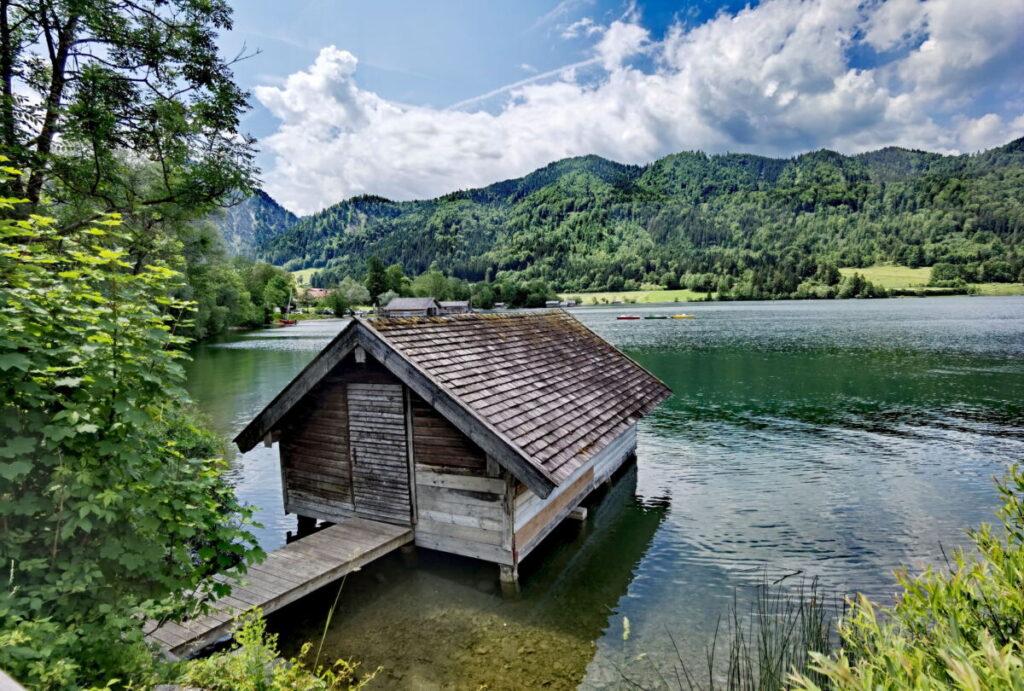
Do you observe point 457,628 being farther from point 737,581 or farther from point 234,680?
point 737,581

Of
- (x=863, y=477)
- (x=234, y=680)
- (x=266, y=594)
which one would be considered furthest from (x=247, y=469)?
(x=863, y=477)

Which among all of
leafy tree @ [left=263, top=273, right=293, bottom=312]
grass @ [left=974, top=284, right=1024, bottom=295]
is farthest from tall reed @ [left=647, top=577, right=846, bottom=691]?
grass @ [left=974, top=284, right=1024, bottom=295]

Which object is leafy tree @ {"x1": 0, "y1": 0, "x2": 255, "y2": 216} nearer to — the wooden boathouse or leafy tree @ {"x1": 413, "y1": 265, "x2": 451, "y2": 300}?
the wooden boathouse

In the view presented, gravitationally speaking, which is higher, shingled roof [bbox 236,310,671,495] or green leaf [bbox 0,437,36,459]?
green leaf [bbox 0,437,36,459]

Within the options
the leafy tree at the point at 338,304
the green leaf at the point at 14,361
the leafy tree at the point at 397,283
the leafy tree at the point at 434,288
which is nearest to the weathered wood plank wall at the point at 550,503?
the green leaf at the point at 14,361

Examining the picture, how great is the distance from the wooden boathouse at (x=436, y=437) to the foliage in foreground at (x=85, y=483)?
4685mm

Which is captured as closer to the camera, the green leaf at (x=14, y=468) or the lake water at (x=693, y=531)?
the green leaf at (x=14, y=468)

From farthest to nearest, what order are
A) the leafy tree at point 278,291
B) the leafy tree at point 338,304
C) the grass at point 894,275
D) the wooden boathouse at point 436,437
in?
the grass at point 894,275, the leafy tree at point 338,304, the leafy tree at point 278,291, the wooden boathouse at point 436,437

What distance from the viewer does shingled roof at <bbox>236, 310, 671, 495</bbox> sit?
838 cm

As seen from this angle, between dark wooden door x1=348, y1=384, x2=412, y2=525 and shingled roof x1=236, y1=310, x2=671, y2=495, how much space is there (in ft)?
2.68

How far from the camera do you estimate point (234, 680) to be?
380cm

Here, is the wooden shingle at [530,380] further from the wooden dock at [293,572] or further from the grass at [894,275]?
the grass at [894,275]

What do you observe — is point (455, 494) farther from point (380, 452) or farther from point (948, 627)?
point (948, 627)

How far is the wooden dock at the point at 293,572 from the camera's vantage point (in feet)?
21.0
